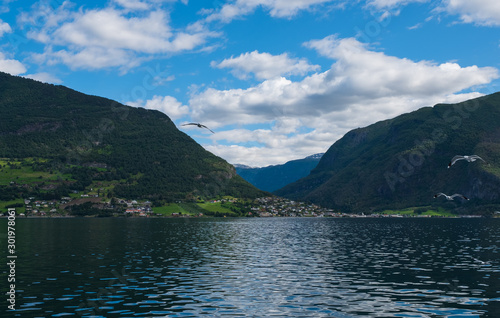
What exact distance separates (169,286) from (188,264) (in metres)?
17.0

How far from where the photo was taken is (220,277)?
1996 inches

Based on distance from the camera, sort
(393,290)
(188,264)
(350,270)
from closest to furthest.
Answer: (393,290), (350,270), (188,264)

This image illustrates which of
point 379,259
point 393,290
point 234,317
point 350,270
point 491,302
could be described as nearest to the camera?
point 234,317

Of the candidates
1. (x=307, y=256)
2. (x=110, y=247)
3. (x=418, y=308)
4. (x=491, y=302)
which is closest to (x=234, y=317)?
(x=418, y=308)

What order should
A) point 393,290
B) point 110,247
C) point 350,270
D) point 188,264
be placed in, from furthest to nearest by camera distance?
point 110,247, point 188,264, point 350,270, point 393,290

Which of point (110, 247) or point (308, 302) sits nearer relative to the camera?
point (308, 302)

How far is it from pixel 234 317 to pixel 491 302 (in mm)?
25004

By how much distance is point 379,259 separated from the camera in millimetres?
69125

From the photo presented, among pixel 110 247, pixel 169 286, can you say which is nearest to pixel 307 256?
pixel 169 286

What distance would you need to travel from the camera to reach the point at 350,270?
57.3m

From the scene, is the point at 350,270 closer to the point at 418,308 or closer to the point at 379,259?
the point at 379,259

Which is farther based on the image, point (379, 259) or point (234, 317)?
point (379, 259)

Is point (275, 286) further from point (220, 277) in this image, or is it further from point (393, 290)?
point (393, 290)

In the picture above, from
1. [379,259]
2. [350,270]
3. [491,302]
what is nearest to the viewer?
[491,302]
